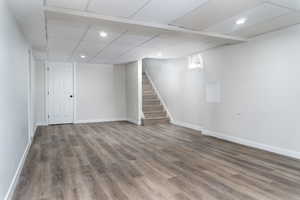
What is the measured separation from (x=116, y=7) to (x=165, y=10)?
0.67 meters

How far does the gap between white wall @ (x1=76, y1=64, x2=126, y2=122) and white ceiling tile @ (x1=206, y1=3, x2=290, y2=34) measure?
5253 mm

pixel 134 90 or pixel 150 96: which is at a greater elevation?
pixel 134 90

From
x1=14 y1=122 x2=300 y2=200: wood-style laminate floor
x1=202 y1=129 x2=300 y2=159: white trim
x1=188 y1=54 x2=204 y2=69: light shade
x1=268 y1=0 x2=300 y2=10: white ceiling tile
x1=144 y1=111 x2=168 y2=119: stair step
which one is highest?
x1=268 y1=0 x2=300 y2=10: white ceiling tile

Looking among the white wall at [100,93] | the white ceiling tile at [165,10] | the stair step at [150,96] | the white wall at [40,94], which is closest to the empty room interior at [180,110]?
the white ceiling tile at [165,10]

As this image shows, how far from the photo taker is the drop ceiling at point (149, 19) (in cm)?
257

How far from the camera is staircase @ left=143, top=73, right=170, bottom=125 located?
289 inches

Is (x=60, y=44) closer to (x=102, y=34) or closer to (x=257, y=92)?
(x=102, y=34)

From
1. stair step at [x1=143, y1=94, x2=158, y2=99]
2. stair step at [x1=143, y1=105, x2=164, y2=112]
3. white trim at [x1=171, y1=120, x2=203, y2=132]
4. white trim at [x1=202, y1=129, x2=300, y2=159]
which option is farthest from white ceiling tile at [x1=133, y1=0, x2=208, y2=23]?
stair step at [x1=143, y1=94, x2=158, y2=99]

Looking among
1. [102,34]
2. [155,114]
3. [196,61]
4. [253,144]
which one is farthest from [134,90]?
[253,144]

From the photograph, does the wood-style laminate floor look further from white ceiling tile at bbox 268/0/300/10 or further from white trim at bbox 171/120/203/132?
white ceiling tile at bbox 268/0/300/10

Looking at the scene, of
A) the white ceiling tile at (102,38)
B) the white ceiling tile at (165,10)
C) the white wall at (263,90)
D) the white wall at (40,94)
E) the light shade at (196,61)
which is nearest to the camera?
the white ceiling tile at (165,10)

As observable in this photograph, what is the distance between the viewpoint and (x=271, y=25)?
3508mm

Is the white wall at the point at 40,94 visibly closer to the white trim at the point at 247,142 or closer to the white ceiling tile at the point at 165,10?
the white trim at the point at 247,142

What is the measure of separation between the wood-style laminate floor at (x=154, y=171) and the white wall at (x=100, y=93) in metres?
3.02
